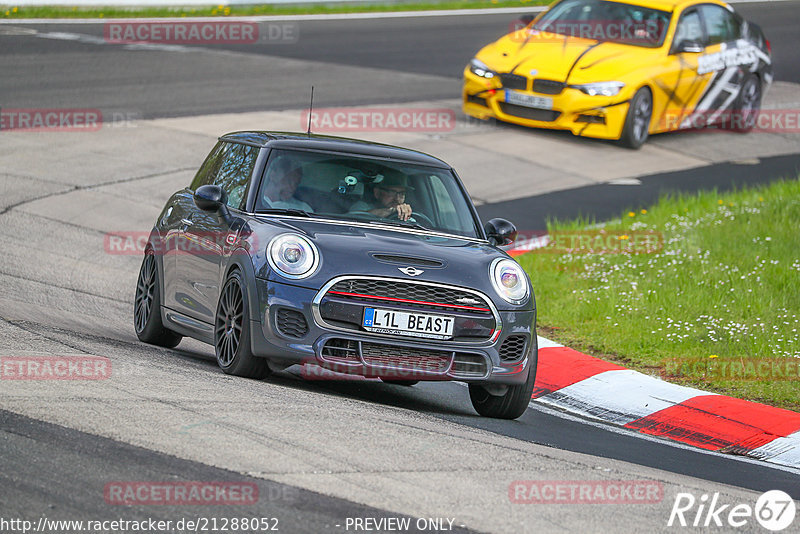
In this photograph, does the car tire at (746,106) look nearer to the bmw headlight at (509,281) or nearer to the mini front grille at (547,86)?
the mini front grille at (547,86)

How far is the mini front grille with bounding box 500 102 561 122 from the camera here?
17.7m

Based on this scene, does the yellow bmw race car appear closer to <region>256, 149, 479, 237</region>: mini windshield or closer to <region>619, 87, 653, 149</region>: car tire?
<region>619, 87, 653, 149</region>: car tire

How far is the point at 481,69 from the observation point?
18.0 m

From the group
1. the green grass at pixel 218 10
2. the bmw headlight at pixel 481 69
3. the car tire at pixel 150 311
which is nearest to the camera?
the car tire at pixel 150 311

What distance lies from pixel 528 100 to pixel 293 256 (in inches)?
427

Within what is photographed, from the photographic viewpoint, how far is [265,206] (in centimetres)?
812

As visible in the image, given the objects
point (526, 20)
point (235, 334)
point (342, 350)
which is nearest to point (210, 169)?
point (235, 334)

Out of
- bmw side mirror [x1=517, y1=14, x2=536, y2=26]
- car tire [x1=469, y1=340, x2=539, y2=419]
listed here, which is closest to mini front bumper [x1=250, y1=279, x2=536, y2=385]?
car tire [x1=469, y1=340, x2=539, y2=419]

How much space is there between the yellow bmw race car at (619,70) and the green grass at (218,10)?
38.0ft

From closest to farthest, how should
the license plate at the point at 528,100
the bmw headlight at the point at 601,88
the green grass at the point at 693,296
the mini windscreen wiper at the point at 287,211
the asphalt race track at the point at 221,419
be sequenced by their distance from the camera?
the asphalt race track at the point at 221,419, the mini windscreen wiper at the point at 287,211, the green grass at the point at 693,296, the bmw headlight at the point at 601,88, the license plate at the point at 528,100

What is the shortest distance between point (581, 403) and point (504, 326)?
1480 mm

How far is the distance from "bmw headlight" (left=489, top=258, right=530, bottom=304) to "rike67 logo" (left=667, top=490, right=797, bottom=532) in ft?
6.32

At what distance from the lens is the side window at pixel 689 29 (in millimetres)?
18406

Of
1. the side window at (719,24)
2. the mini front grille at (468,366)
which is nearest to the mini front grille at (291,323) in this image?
the mini front grille at (468,366)
